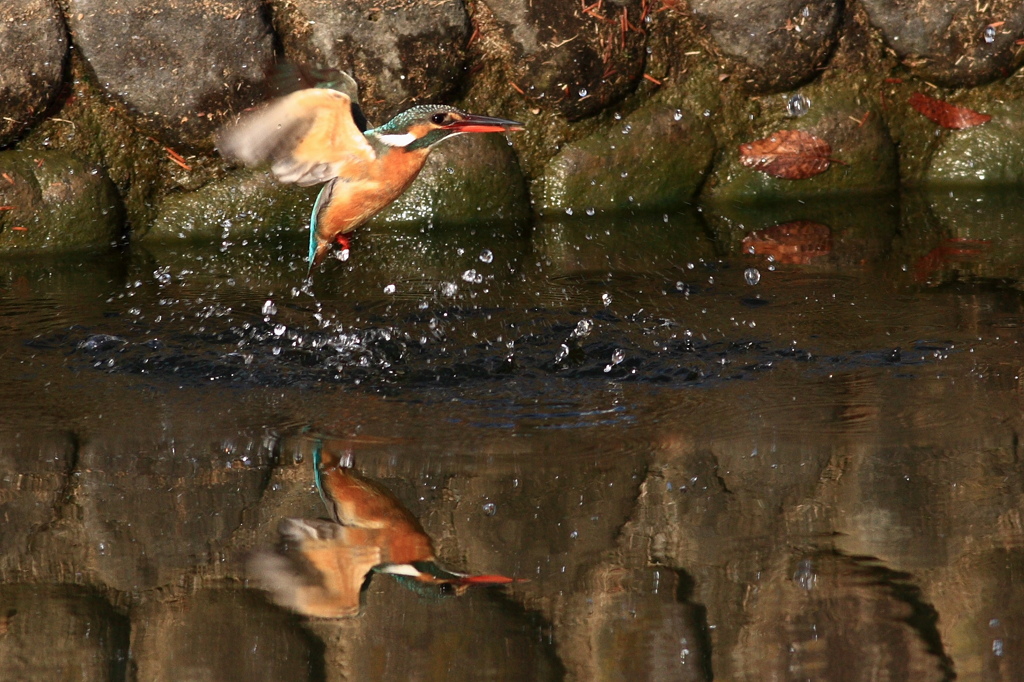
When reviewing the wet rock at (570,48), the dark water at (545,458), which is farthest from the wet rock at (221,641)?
the wet rock at (570,48)

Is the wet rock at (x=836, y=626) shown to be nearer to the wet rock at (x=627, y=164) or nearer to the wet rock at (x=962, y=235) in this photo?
the wet rock at (x=962, y=235)

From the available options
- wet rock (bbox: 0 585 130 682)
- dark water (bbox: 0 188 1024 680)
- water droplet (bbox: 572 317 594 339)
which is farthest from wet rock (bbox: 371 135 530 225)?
wet rock (bbox: 0 585 130 682)

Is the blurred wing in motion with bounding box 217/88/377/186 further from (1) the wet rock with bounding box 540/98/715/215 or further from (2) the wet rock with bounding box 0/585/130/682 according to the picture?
(1) the wet rock with bounding box 540/98/715/215

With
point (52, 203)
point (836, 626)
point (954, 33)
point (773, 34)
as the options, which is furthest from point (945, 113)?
point (836, 626)

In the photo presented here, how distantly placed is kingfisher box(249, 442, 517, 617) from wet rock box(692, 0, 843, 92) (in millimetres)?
2870

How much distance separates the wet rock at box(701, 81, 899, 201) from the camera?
14.7 feet

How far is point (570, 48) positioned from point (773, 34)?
770mm

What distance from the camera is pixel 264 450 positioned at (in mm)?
2223

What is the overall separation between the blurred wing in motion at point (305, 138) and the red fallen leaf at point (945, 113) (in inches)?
109

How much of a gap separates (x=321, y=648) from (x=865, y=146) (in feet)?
11.5

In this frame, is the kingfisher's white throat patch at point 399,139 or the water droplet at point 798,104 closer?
the kingfisher's white throat patch at point 399,139

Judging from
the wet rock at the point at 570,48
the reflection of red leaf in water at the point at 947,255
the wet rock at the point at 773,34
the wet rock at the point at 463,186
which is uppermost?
the wet rock at the point at 773,34

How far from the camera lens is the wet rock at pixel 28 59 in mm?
3762

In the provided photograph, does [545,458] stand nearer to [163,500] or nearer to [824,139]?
[163,500]
